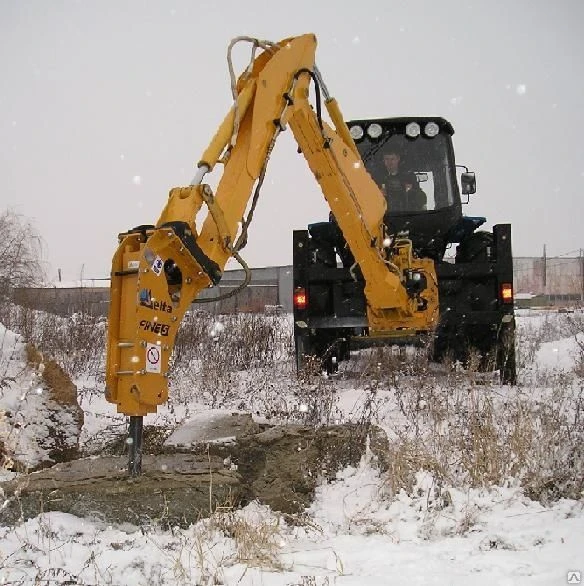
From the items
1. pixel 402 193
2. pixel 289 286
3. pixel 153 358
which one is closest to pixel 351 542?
pixel 153 358

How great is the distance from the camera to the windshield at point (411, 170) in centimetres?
769

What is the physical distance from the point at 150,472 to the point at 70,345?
19.3 feet

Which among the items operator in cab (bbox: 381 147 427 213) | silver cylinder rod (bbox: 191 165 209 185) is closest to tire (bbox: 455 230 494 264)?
operator in cab (bbox: 381 147 427 213)

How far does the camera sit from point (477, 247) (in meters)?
7.90

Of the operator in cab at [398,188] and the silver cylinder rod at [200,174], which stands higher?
the operator in cab at [398,188]

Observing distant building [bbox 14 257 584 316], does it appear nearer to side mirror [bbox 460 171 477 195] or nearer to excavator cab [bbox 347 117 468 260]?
excavator cab [bbox 347 117 468 260]

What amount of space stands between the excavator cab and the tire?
29 cm

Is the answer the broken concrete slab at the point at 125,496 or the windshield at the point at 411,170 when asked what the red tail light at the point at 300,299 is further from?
the broken concrete slab at the point at 125,496

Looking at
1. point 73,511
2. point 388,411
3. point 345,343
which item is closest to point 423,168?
point 345,343

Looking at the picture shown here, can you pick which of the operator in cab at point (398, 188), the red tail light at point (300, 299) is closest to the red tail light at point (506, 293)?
the operator in cab at point (398, 188)

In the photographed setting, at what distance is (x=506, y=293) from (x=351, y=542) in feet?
16.3

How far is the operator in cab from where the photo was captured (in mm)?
7684

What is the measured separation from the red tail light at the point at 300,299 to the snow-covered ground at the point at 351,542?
346cm

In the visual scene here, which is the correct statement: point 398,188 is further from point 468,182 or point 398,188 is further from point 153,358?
point 153,358
